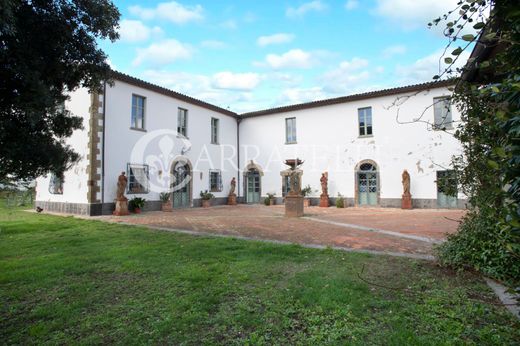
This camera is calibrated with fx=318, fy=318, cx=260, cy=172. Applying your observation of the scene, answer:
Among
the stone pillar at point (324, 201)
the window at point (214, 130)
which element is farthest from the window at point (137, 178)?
the stone pillar at point (324, 201)

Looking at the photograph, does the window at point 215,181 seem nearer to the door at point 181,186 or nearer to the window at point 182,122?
the door at point 181,186

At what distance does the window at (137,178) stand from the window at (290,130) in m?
8.48

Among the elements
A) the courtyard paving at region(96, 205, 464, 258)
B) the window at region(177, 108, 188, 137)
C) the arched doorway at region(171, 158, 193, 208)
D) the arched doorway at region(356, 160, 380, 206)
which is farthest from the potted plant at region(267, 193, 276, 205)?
the courtyard paving at region(96, 205, 464, 258)

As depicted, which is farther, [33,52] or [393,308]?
[33,52]

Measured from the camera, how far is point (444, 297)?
3.49 m

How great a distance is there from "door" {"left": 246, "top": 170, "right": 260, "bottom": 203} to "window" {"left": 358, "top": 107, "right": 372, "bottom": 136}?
6789 mm

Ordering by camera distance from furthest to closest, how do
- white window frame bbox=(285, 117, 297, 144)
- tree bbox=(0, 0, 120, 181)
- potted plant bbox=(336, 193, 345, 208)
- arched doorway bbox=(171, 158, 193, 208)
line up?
white window frame bbox=(285, 117, 297, 144) → potted plant bbox=(336, 193, 345, 208) → arched doorway bbox=(171, 158, 193, 208) → tree bbox=(0, 0, 120, 181)

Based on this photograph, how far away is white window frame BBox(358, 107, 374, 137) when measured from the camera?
16516mm

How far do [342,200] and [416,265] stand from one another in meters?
11.6

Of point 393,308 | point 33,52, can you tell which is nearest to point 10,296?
point 33,52

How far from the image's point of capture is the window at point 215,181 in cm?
1834

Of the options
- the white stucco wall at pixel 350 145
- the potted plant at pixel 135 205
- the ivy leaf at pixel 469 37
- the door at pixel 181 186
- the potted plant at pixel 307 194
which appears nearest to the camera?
the ivy leaf at pixel 469 37

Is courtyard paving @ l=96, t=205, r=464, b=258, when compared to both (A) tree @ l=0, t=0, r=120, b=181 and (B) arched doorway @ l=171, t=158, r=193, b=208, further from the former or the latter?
(B) arched doorway @ l=171, t=158, r=193, b=208

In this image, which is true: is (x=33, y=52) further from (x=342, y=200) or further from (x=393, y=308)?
(x=342, y=200)
